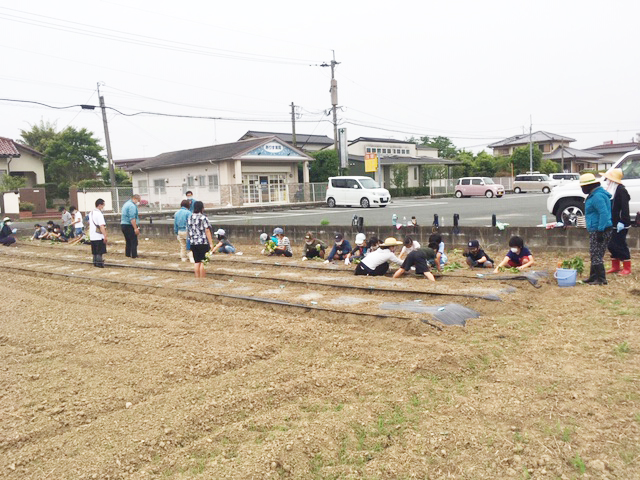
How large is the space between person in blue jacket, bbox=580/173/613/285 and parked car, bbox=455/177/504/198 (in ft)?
86.4

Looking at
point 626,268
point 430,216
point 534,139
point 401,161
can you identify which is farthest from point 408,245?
point 534,139

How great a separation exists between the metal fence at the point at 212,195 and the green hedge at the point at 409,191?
717 cm

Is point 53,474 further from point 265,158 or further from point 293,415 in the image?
point 265,158

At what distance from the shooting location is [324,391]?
4.01 metres

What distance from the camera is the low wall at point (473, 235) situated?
9.77 m

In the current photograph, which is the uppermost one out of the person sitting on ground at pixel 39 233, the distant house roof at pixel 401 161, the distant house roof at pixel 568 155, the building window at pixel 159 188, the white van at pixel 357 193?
the distant house roof at pixel 568 155

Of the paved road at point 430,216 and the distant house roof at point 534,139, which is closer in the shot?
the paved road at point 430,216

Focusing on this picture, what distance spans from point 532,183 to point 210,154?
22504 millimetres

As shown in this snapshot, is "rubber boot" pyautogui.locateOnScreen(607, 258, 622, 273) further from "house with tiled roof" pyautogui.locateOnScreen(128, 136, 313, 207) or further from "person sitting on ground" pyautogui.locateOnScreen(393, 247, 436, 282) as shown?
"house with tiled roof" pyautogui.locateOnScreen(128, 136, 313, 207)

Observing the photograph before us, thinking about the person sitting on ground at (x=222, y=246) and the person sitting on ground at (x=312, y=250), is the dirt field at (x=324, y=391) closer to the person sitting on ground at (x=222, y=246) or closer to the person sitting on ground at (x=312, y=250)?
the person sitting on ground at (x=312, y=250)

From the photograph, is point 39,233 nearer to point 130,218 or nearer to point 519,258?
Answer: point 130,218

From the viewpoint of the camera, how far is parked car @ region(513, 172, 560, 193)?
119 ft

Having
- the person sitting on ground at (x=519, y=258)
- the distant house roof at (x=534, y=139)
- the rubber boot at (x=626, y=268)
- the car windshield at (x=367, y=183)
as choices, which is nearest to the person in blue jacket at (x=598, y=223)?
the rubber boot at (x=626, y=268)

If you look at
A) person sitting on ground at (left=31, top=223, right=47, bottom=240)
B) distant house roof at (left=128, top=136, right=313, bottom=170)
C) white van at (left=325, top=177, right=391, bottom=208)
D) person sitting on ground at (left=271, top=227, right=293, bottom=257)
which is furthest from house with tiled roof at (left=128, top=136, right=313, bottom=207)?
person sitting on ground at (left=271, top=227, right=293, bottom=257)
